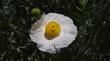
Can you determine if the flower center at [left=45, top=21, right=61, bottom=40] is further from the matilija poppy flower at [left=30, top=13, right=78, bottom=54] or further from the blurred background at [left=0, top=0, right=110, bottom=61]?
the blurred background at [left=0, top=0, right=110, bottom=61]

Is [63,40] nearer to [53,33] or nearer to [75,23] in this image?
[53,33]

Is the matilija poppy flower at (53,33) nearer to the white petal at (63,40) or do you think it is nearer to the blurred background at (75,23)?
the white petal at (63,40)

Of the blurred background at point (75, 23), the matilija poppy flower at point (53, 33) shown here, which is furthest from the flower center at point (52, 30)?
the blurred background at point (75, 23)

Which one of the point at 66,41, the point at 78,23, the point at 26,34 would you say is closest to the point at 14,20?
the point at 26,34

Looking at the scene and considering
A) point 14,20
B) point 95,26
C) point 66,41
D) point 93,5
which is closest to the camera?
point 66,41

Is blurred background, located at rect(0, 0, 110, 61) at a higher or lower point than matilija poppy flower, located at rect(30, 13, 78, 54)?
lower

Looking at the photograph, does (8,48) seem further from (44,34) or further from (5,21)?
(44,34)

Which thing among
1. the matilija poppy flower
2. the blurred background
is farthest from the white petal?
the blurred background
